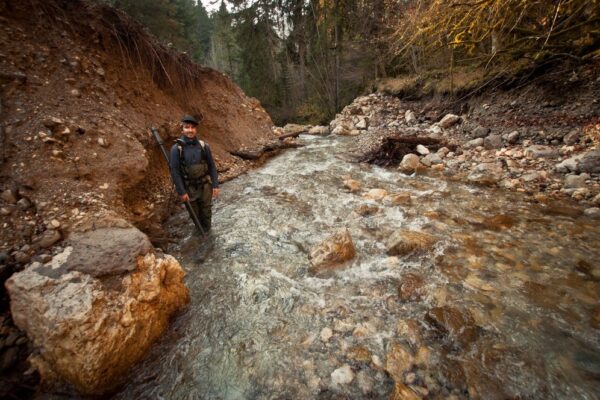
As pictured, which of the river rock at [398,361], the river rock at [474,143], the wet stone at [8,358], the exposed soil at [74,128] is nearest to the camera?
the wet stone at [8,358]

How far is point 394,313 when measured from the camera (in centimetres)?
278

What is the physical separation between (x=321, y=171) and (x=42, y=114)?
5.81 metres

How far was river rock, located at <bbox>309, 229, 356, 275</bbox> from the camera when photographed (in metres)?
3.55

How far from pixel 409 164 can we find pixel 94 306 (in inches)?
271

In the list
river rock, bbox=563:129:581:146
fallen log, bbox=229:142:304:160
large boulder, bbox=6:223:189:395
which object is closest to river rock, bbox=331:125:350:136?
fallen log, bbox=229:142:304:160

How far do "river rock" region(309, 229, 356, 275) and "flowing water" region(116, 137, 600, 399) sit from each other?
0.11m

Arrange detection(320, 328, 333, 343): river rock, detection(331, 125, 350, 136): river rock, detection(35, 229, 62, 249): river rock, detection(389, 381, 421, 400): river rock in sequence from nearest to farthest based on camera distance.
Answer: detection(389, 381, 421, 400): river rock
detection(320, 328, 333, 343): river rock
detection(35, 229, 62, 249): river rock
detection(331, 125, 350, 136): river rock

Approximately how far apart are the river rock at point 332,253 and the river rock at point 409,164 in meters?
4.00

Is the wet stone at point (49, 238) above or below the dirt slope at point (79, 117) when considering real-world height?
below

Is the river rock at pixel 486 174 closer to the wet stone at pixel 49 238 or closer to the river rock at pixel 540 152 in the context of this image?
the river rock at pixel 540 152

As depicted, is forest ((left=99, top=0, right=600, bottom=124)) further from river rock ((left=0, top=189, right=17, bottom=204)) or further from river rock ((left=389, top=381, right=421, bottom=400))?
river rock ((left=0, top=189, right=17, bottom=204))

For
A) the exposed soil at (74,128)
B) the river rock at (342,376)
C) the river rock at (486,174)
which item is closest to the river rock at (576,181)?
the river rock at (486,174)

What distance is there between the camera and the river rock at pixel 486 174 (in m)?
5.55

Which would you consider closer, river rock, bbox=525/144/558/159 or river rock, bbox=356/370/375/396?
river rock, bbox=356/370/375/396
